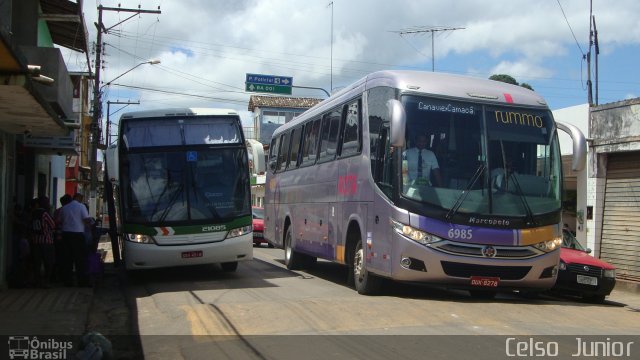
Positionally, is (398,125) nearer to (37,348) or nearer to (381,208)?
(381,208)

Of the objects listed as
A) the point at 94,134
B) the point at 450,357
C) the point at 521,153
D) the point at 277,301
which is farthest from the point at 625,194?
the point at 94,134

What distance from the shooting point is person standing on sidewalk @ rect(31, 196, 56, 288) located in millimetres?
11852

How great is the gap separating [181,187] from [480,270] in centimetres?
599

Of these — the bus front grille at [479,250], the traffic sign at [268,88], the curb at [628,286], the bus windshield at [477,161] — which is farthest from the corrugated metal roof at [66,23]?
the curb at [628,286]

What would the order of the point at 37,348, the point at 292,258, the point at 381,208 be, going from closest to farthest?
the point at 37,348 → the point at 381,208 → the point at 292,258

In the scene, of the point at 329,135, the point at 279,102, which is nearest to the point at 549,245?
the point at 329,135

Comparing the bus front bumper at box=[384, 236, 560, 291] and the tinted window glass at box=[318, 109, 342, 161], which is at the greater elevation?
the tinted window glass at box=[318, 109, 342, 161]

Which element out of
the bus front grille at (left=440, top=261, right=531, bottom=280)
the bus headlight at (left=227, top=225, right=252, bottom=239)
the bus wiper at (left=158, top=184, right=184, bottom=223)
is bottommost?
the bus front grille at (left=440, top=261, right=531, bottom=280)

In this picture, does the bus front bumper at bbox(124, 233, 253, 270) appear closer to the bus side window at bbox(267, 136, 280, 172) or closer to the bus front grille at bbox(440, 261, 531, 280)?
the bus front grille at bbox(440, 261, 531, 280)

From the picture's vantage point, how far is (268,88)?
2759cm

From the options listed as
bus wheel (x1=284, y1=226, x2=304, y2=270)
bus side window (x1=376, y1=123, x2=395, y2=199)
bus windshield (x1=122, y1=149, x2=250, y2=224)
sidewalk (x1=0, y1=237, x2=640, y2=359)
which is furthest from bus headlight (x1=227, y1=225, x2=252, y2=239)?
bus side window (x1=376, y1=123, x2=395, y2=199)

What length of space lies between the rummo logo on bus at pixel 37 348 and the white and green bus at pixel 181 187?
477cm

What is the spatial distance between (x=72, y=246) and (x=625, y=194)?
12.7m

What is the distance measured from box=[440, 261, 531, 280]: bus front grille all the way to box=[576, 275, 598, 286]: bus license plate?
302cm
